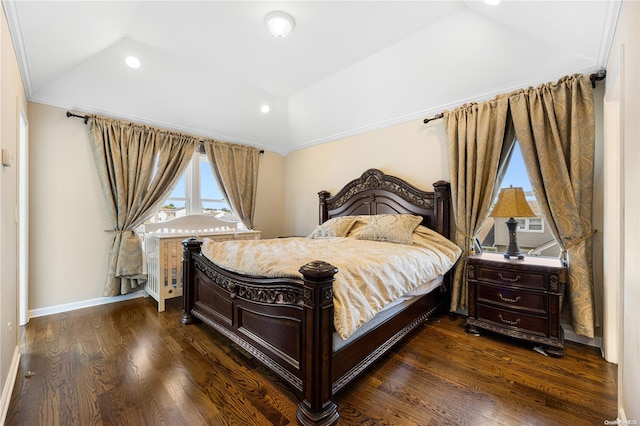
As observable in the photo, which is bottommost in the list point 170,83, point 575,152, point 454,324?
point 454,324

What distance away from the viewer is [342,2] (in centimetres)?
224

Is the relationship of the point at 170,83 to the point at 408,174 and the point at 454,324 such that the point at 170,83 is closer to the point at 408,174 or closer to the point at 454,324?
the point at 408,174

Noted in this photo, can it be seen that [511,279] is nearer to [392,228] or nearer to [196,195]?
[392,228]

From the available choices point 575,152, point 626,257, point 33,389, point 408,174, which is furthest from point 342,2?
point 33,389

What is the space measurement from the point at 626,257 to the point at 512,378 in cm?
106

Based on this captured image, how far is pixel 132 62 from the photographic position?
9.58ft

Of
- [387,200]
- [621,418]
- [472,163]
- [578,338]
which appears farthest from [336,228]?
[621,418]

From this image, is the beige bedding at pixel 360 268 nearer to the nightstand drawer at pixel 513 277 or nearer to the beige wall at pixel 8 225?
the nightstand drawer at pixel 513 277

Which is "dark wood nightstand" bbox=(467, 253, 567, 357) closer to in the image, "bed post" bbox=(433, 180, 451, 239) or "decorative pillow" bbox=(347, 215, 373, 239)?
"bed post" bbox=(433, 180, 451, 239)

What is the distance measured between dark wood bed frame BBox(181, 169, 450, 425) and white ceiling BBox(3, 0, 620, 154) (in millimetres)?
1264

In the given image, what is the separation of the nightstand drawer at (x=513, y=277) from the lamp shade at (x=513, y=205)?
0.48 m

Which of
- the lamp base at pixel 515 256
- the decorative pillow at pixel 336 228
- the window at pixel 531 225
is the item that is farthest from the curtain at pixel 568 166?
the decorative pillow at pixel 336 228

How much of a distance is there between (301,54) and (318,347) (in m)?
2.94

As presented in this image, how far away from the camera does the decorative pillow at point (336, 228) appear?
3.43 m
